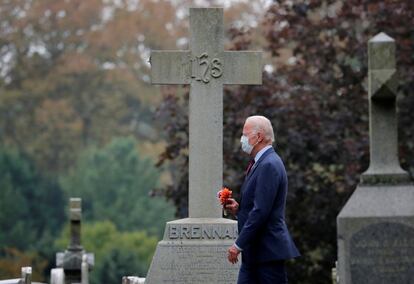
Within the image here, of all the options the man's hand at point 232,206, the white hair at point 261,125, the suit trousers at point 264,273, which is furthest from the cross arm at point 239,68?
the suit trousers at point 264,273

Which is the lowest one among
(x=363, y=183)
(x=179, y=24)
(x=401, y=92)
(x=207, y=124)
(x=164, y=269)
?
(x=164, y=269)

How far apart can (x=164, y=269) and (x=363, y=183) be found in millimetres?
2502

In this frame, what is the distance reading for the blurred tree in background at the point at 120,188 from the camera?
45.2m

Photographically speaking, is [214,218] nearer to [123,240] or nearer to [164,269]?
[164,269]

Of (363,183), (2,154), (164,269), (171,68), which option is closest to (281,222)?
(363,183)

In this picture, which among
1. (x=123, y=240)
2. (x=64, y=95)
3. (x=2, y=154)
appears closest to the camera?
(x=123, y=240)

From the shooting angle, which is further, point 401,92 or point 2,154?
point 2,154

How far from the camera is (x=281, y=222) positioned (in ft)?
30.6

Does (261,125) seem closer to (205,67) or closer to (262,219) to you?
(262,219)

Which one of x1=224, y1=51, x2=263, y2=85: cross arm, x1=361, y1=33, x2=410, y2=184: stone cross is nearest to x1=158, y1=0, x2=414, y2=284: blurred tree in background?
x1=224, y1=51, x2=263, y2=85: cross arm

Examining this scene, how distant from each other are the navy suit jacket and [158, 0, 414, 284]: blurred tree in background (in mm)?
8807

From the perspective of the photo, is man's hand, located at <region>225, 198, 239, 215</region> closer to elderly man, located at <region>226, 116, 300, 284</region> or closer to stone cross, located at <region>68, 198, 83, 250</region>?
elderly man, located at <region>226, 116, 300, 284</region>

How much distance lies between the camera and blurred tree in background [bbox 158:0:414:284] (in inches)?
735

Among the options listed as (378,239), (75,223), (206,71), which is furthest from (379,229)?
(75,223)
